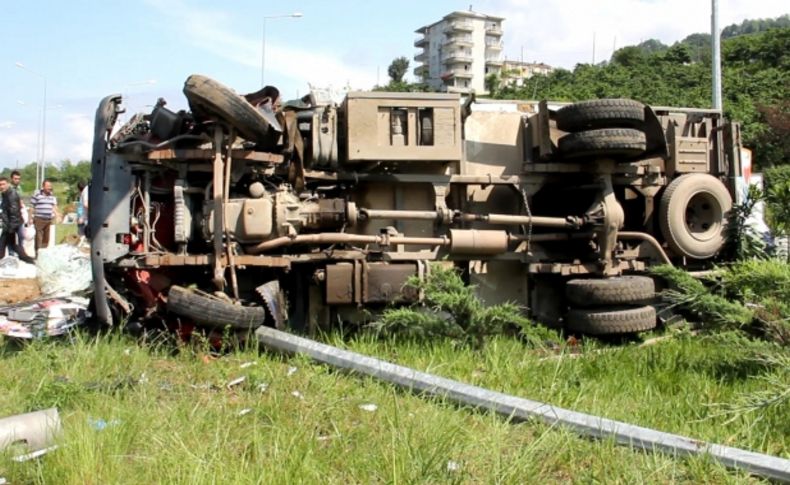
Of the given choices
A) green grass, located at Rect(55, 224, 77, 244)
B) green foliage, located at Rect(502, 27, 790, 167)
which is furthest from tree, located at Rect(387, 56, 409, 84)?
green grass, located at Rect(55, 224, 77, 244)

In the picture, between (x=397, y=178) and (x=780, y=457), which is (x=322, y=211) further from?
(x=780, y=457)

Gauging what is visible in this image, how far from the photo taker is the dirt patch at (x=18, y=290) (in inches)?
329

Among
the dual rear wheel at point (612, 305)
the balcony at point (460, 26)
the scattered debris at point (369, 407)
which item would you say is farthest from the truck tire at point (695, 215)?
the balcony at point (460, 26)

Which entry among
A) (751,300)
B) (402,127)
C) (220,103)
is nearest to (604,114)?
(402,127)

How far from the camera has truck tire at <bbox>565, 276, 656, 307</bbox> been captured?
620cm

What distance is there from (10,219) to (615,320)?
9135 mm

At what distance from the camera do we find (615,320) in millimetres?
6141

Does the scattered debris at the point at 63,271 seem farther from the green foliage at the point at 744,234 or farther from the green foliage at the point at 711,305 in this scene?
the green foliage at the point at 744,234

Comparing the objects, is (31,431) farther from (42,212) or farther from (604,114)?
(42,212)

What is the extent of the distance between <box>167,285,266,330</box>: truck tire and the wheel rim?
14.3 ft

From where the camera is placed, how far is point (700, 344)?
5.86 m

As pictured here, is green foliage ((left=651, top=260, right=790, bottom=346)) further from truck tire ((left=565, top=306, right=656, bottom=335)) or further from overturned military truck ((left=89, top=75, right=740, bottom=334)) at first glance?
overturned military truck ((left=89, top=75, right=740, bottom=334))

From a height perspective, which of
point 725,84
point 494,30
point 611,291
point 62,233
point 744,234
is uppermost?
point 494,30

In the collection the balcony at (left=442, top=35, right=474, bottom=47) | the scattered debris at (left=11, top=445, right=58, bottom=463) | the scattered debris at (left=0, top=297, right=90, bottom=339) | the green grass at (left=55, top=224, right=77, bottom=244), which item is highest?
the balcony at (left=442, top=35, right=474, bottom=47)
